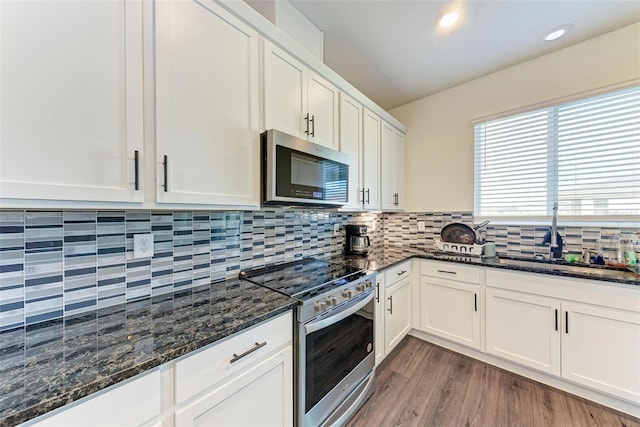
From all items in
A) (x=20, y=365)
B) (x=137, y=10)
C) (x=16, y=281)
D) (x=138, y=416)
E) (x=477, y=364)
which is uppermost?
(x=137, y=10)

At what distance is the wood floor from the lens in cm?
Result: 154

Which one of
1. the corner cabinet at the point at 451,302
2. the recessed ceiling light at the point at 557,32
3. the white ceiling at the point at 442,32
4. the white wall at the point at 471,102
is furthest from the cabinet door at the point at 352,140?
the recessed ceiling light at the point at 557,32

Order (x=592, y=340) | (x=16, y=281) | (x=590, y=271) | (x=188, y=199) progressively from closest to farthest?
(x=16, y=281) → (x=188, y=199) → (x=592, y=340) → (x=590, y=271)

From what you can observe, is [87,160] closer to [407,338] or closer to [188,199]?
[188,199]

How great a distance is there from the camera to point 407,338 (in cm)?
253

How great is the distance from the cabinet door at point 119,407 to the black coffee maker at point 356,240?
75.2 inches

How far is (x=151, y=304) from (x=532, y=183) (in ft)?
10.2

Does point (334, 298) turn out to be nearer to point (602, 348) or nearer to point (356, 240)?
point (356, 240)

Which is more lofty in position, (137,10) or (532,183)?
(137,10)

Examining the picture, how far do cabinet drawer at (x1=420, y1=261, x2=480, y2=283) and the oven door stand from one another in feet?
3.13

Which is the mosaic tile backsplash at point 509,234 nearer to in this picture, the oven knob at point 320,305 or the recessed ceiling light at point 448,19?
the recessed ceiling light at point 448,19

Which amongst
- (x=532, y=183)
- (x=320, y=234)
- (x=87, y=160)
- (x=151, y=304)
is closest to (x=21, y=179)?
(x=87, y=160)

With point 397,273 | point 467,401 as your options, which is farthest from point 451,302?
point 467,401

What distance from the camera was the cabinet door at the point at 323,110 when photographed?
1.67 metres
